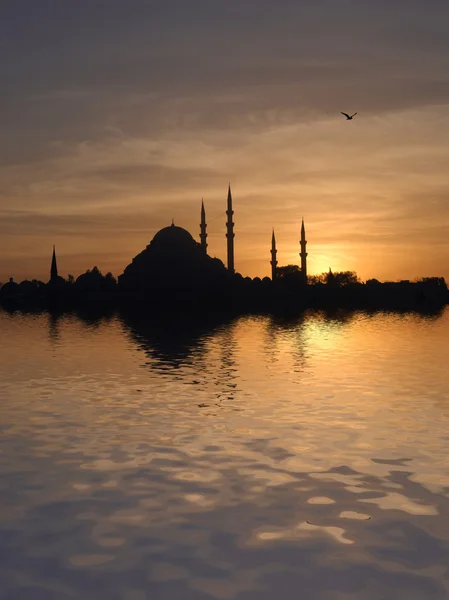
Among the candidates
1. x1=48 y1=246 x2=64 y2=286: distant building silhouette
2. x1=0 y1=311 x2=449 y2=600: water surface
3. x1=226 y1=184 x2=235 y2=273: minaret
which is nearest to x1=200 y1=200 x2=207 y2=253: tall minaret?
x1=226 y1=184 x2=235 y2=273: minaret

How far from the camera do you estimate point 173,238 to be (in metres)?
154

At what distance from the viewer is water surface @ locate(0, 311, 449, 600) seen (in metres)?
8.39

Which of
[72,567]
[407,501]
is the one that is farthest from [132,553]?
[407,501]

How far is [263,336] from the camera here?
53.0m

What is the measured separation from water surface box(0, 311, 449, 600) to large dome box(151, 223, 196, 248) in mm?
126594

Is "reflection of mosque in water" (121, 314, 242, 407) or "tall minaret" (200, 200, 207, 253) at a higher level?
"tall minaret" (200, 200, 207, 253)

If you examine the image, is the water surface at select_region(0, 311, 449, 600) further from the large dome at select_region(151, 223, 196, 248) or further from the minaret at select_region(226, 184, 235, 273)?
the large dome at select_region(151, 223, 196, 248)

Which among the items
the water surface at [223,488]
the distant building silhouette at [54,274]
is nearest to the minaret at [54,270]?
the distant building silhouette at [54,274]

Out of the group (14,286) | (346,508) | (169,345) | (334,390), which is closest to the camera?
(346,508)

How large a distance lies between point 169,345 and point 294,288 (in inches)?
4357

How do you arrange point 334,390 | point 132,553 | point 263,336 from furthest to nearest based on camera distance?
point 263,336, point 334,390, point 132,553

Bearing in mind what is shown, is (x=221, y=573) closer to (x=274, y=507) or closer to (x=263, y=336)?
(x=274, y=507)

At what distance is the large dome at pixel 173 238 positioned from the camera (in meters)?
152

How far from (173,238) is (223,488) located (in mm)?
143033
